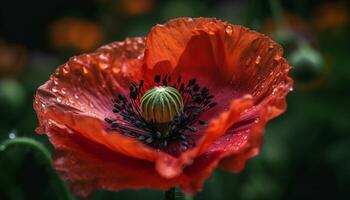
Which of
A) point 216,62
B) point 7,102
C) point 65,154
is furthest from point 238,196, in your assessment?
point 7,102

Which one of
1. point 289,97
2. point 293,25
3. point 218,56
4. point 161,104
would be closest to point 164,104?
point 161,104

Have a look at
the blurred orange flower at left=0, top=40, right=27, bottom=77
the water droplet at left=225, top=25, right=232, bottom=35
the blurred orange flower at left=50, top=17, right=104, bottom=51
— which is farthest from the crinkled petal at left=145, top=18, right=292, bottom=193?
the blurred orange flower at left=50, top=17, right=104, bottom=51

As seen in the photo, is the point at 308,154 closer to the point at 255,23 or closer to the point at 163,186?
the point at 255,23

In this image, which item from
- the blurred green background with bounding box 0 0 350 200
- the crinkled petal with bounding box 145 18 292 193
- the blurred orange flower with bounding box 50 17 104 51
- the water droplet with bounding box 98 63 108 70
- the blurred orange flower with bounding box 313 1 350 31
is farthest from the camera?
the blurred orange flower with bounding box 50 17 104 51

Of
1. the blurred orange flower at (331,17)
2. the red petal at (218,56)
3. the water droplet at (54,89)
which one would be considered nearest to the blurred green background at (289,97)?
the blurred orange flower at (331,17)

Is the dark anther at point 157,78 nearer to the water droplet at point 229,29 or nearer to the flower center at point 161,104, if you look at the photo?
the flower center at point 161,104

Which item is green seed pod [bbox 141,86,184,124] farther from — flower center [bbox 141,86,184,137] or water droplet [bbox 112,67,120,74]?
water droplet [bbox 112,67,120,74]
